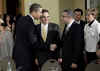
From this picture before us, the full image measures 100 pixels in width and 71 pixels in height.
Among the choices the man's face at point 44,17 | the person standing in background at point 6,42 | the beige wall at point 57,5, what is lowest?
the person standing in background at point 6,42

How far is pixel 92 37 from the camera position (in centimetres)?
735

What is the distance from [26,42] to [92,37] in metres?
1.51

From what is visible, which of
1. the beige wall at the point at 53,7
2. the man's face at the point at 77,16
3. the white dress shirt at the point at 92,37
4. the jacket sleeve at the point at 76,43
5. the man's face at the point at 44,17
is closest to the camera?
the jacket sleeve at the point at 76,43

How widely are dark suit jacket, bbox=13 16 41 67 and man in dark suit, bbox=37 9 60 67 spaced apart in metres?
A: 0.25

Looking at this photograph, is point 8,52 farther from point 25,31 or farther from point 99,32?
point 99,32

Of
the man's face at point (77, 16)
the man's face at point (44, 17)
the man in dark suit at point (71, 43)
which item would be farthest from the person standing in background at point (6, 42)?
the man in dark suit at point (71, 43)

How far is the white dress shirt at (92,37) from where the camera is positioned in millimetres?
7316

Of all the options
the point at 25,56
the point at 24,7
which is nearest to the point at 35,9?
the point at 25,56

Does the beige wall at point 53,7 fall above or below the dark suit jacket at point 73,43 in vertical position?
above

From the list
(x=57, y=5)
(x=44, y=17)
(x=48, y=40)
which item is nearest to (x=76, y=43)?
(x=48, y=40)

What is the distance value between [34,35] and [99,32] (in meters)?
1.46

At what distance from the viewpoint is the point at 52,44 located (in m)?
7.53

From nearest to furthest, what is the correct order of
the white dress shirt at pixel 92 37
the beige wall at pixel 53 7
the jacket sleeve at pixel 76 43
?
the jacket sleeve at pixel 76 43 → the white dress shirt at pixel 92 37 → the beige wall at pixel 53 7

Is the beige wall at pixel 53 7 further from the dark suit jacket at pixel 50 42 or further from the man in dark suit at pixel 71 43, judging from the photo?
the man in dark suit at pixel 71 43
